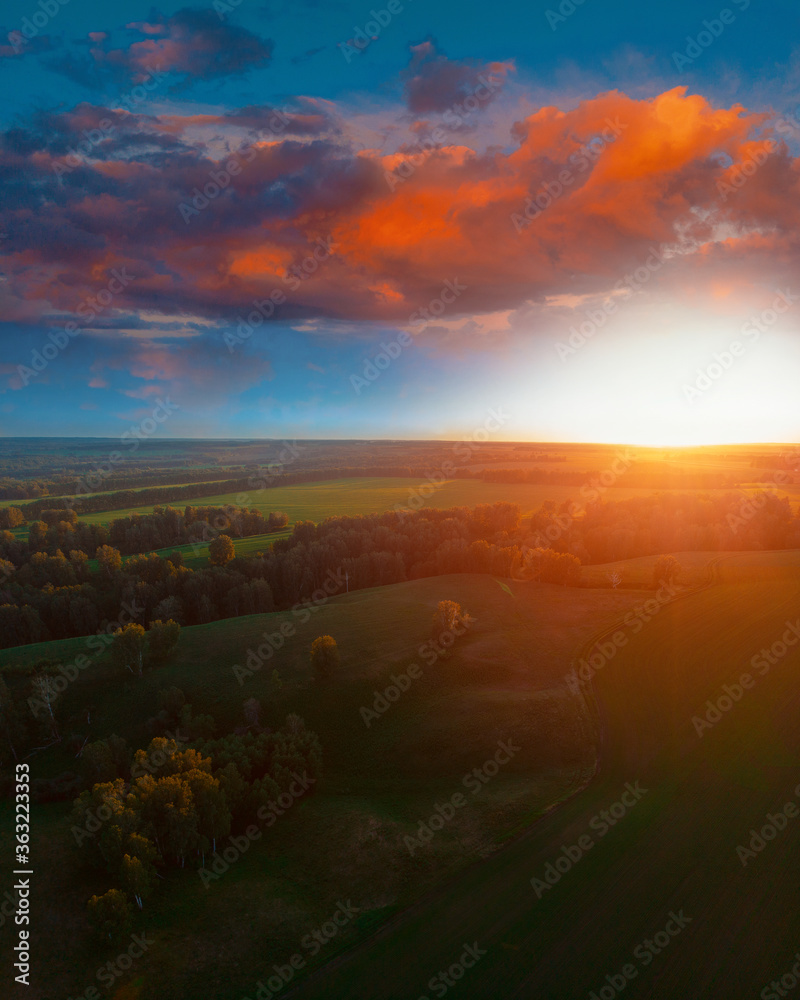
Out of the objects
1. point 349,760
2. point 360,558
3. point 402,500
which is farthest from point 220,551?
point 402,500

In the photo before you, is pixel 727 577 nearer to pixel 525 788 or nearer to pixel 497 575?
pixel 497 575

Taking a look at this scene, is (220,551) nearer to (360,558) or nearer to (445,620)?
(360,558)

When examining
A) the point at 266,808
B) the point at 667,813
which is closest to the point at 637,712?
the point at 667,813

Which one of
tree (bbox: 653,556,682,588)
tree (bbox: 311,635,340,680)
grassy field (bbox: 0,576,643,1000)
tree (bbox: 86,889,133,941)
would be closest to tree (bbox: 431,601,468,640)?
grassy field (bbox: 0,576,643,1000)

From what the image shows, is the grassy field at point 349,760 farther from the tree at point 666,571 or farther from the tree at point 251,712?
the tree at point 666,571

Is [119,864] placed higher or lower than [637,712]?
lower

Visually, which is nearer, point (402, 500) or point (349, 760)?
point (349, 760)

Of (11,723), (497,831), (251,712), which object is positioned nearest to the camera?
(497,831)
